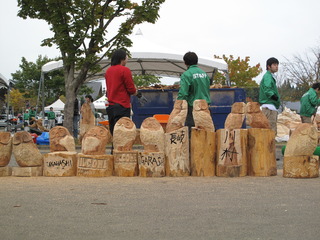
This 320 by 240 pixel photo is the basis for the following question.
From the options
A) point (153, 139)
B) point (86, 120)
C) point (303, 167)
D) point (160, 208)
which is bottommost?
point (160, 208)

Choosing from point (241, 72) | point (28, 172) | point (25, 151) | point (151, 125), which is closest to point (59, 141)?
point (25, 151)

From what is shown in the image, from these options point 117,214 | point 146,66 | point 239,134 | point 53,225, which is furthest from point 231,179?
point 146,66

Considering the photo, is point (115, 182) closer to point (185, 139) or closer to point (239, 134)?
point (185, 139)

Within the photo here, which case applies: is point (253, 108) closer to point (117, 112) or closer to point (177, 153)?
point (177, 153)

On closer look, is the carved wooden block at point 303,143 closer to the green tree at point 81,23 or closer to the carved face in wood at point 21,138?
the carved face in wood at point 21,138

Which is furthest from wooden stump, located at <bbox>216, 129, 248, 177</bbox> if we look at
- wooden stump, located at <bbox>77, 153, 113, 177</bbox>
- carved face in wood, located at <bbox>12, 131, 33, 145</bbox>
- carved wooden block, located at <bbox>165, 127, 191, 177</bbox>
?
carved face in wood, located at <bbox>12, 131, 33, 145</bbox>

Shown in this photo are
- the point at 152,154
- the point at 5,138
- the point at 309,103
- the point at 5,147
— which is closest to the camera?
the point at 152,154

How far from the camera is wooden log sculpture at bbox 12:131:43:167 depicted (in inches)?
285

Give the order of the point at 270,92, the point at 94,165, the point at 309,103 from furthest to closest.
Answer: the point at 309,103 < the point at 270,92 < the point at 94,165

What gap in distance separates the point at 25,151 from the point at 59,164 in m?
0.50

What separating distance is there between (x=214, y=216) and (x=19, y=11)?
47.8 ft

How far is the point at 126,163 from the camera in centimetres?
714

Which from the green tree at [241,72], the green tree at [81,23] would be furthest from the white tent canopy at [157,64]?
the green tree at [241,72]

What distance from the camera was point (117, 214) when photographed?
4512 millimetres
